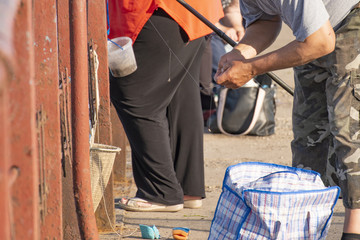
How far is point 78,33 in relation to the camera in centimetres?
266

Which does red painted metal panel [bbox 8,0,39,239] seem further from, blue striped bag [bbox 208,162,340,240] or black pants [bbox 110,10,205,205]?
black pants [bbox 110,10,205,205]

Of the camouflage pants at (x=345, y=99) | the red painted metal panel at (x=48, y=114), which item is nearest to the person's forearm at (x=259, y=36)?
the camouflage pants at (x=345, y=99)

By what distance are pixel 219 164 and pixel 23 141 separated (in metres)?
4.29

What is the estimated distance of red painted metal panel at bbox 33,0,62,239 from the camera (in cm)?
212

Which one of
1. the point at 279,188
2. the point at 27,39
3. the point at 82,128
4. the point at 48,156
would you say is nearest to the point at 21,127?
the point at 27,39

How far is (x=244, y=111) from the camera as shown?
6.80 meters

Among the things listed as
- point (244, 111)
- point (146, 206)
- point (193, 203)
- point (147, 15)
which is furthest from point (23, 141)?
point (244, 111)

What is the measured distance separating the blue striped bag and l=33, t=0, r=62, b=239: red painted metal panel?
74 centimetres

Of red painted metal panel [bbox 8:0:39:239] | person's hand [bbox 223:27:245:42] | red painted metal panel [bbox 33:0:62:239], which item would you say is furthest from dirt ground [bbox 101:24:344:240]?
red painted metal panel [bbox 8:0:39:239]

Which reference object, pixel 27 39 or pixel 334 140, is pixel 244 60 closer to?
pixel 334 140

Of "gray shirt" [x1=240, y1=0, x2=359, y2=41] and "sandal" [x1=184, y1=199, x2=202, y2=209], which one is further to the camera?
"sandal" [x1=184, y1=199, x2=202, y2=209]

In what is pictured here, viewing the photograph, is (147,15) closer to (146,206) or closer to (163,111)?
(163,111)

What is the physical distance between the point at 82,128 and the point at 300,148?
4.05 feet

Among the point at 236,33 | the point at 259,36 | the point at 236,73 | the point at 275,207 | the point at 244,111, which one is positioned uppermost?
the point at 236,33
